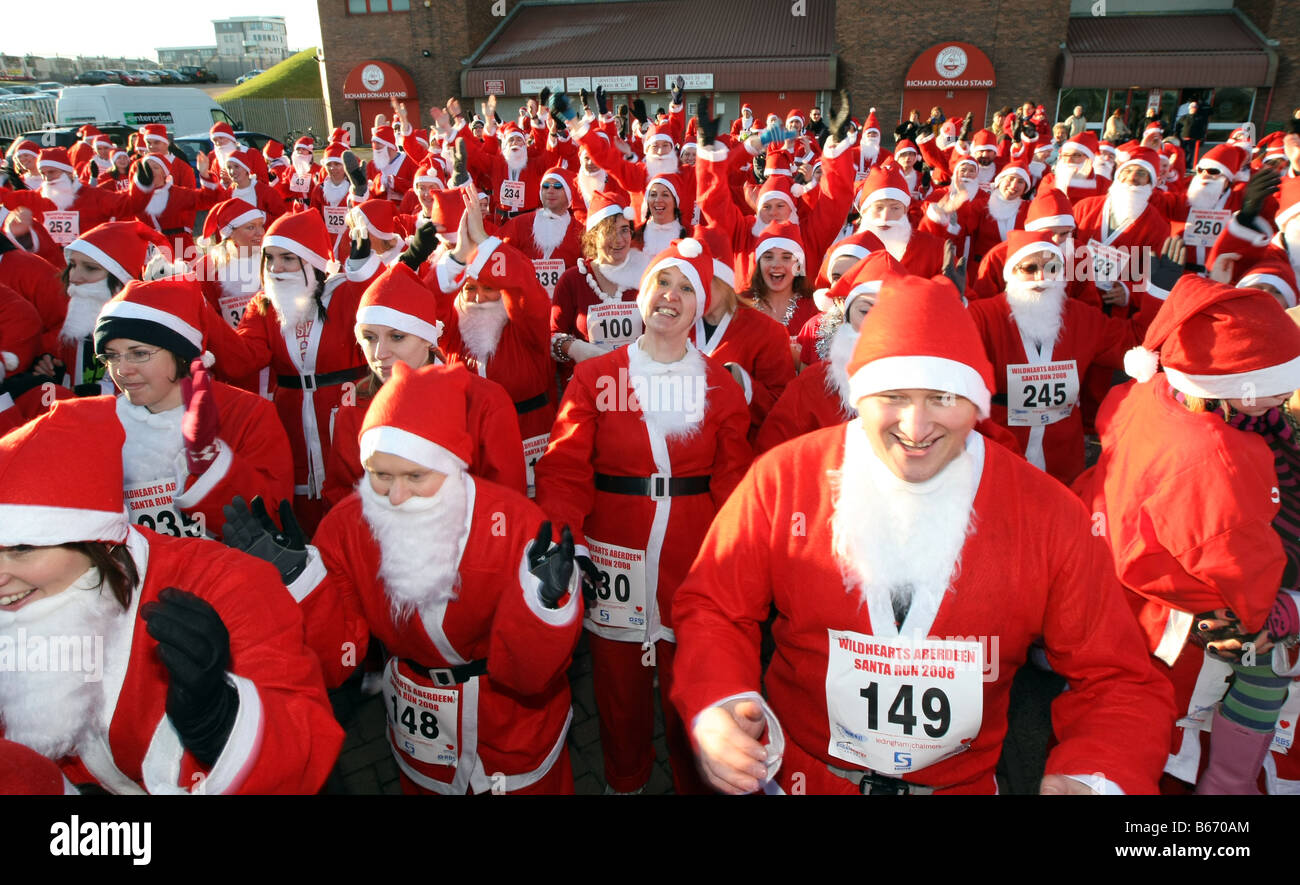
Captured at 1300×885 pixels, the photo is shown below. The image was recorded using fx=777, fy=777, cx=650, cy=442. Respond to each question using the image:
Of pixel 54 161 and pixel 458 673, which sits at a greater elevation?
pixel 54 161

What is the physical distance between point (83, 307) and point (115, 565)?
3.82 m

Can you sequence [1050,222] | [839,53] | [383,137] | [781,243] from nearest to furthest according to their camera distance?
[1050,222]
[781,243]
[383,137]
[839,53]

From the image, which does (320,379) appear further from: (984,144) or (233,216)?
(984,144)

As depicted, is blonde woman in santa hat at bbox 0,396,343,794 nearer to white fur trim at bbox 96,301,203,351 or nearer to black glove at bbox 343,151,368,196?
white fur trim at bbox 96,301,203,351

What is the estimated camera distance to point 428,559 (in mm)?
2678

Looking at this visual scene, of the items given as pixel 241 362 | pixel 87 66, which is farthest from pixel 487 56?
pixel 87 66

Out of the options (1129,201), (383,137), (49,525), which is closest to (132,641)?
(49,525)

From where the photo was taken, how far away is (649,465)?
337 cm

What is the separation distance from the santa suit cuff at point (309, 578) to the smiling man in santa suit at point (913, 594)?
1.19 meters

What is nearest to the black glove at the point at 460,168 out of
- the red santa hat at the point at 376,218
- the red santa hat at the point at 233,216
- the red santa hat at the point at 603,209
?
the red santa hat at the point at 376,218

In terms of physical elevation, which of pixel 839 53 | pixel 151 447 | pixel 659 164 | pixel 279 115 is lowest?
pixel 151 447

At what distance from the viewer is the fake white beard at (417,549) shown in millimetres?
2676

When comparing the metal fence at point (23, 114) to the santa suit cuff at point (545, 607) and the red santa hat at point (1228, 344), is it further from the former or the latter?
the red santa hat at point (1228, 344)
